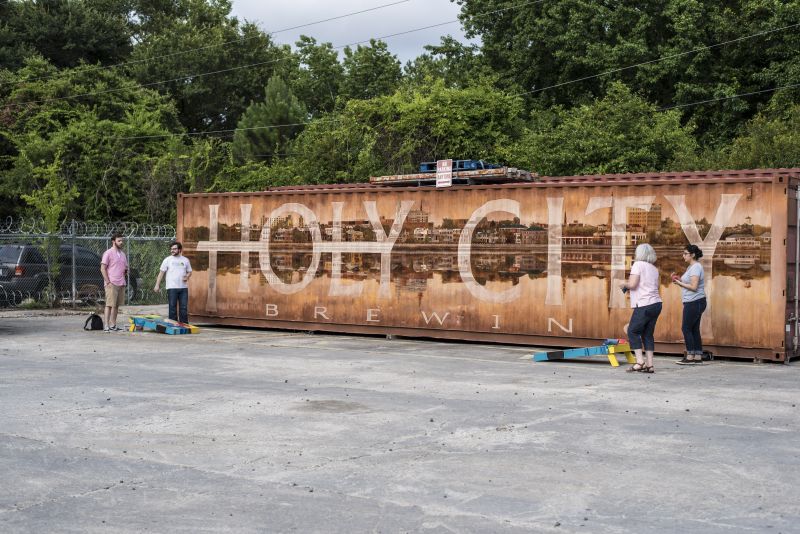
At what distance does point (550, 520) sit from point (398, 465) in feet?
5.92

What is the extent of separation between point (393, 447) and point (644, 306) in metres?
6.32

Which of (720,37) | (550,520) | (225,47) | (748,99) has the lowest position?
(550,520)

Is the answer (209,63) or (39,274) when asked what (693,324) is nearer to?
(39,274)

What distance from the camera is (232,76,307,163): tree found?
50.2m

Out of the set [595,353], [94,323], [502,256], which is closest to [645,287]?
[595,353]

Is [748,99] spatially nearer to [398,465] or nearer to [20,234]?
[20,234]

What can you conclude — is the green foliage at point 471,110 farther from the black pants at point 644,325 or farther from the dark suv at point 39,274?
the black pants at point 644,325

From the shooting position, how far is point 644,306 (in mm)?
13523

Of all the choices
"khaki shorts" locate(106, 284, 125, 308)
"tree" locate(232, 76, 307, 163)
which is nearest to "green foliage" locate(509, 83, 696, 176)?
"tree" locate(232, 76, 307, 163)

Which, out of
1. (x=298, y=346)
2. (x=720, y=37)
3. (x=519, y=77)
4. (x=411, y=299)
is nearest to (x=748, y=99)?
(x=720, y=37)

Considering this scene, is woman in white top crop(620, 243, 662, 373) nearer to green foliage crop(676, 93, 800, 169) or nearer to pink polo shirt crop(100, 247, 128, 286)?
pink polo shirt crop(100, 247, 128, 286)

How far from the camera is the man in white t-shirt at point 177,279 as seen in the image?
19812 millimetres

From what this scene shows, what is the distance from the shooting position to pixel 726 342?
51.4 ft

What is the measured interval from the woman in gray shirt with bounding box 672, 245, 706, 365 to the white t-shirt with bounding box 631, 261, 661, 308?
1091mm
